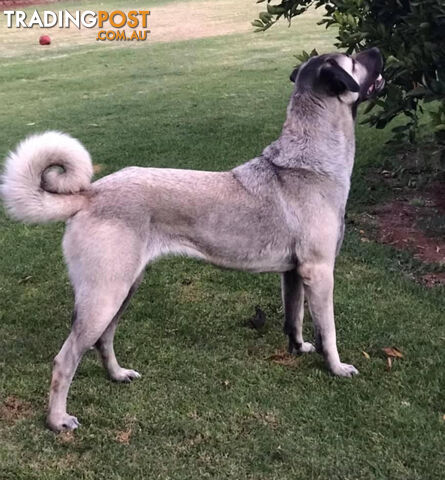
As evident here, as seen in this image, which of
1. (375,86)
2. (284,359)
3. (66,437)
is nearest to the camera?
(66,437)

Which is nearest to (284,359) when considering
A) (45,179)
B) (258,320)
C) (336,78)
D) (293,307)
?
(293,307)

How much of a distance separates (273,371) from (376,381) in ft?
1.99

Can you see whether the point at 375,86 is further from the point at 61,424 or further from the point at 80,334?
the point at 61,424

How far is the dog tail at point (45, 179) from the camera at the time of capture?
3617 mm

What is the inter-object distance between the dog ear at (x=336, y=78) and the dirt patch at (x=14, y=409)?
98.5 inches

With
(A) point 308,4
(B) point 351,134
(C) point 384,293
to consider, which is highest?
(A) point 308,4

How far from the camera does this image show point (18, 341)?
15.1 feet

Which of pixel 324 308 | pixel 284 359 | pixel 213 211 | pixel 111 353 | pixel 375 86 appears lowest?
pixel 284 359

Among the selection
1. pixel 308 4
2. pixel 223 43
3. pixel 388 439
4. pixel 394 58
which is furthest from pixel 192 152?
pixel 223 43

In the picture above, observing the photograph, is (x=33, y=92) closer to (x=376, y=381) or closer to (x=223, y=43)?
(x=223, y=43)

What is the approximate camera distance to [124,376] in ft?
13.5

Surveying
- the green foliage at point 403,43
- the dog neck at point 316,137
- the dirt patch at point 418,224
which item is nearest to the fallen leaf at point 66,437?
the dog neck at point 316,137

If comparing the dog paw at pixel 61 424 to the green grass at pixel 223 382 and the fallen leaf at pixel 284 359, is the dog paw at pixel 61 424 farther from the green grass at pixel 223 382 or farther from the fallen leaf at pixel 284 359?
the fallen leaf at pixel 284 359

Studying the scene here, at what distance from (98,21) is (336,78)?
25081mm
